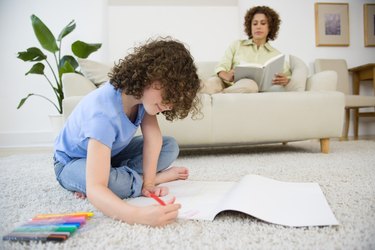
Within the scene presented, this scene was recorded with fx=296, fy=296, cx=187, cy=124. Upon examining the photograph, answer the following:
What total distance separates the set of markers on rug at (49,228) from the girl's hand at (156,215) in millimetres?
114

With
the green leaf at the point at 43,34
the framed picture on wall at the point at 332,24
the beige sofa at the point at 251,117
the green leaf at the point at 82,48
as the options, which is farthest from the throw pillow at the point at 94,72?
the framed picture on wall at the point at 332,24

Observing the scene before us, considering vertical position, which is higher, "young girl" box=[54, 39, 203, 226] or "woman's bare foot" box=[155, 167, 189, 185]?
"young girl" box=[54, 39, 203, 226]

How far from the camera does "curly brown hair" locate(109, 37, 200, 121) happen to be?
629mm

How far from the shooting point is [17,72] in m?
2.53

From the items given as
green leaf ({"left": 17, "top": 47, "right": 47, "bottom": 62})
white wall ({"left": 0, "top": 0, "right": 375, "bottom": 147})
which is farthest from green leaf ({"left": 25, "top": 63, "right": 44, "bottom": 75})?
white wall ({"left": 0, "top": 0, "right": 375, "bottom": 147})

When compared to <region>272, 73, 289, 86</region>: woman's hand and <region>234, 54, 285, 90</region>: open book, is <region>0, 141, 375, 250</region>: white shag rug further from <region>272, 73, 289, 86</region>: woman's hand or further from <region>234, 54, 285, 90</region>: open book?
<region>272, 73, 289, 86</region>: woman's hand

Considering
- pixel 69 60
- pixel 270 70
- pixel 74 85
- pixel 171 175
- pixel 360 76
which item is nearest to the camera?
pixel 171 175

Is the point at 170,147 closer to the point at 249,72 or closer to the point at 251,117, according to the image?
the point at 251,117

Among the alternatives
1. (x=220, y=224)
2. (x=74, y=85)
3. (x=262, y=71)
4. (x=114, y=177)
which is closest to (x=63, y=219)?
(x=114, y=177)

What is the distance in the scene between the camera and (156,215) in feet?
1.72

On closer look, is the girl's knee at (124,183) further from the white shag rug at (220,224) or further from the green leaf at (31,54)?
the green leaf at (31,54)

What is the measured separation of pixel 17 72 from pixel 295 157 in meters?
2.34

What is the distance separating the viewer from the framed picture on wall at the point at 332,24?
2.84 meters

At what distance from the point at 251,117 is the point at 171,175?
0.71m
